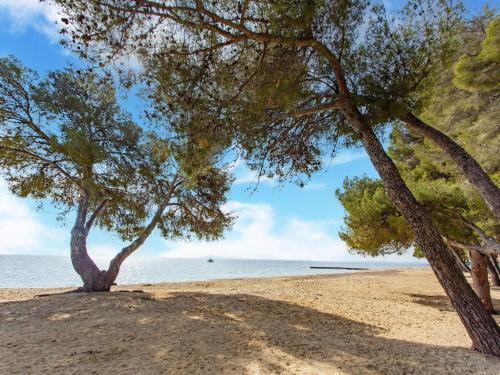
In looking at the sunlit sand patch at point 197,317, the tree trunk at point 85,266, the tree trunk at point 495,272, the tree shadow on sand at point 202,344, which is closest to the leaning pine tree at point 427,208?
the tree shadow on sand at point 202,344

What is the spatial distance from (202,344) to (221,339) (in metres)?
0.40

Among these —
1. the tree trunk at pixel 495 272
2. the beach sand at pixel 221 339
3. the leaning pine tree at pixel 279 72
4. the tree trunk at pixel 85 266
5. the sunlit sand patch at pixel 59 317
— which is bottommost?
the beach sand at pixel 221 339

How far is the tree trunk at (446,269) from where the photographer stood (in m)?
4.48

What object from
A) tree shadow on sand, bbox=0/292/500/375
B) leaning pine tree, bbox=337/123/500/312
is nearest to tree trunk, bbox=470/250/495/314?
leaning pine tree, bbox=337/123/500/312

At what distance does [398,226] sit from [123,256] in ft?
29.6

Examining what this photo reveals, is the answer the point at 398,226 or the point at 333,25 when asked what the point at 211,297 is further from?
the point at 333,25

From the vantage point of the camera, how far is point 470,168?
17.1 ft

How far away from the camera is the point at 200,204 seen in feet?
40.2

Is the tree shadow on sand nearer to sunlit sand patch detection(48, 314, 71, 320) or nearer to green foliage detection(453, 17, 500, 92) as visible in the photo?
sunlit sand patch detection(48, 314, 71, 320)

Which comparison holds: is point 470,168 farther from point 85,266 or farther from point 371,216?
point 85,266

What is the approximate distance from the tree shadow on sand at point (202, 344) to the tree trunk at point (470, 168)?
7.42ft

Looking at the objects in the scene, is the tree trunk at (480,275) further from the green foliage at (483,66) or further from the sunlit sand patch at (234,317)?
the sunlit sand patch at (234,317)

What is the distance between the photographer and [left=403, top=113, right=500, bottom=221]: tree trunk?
4.98 metres

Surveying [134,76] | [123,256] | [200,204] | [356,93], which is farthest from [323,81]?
[123,256]
